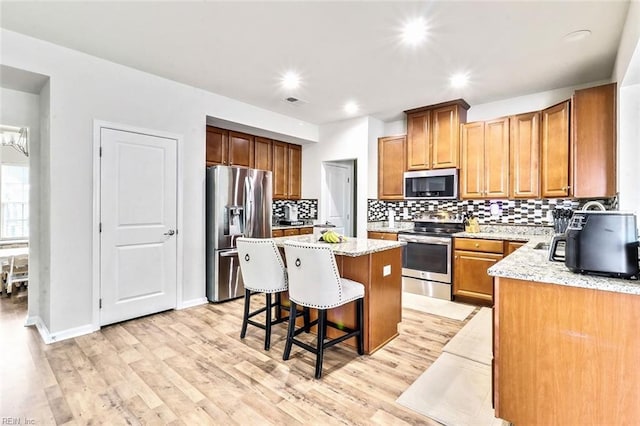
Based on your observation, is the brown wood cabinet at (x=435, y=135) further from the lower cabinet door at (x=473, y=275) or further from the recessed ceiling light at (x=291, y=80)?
the recessed ceiling light at (x=291, y=80)

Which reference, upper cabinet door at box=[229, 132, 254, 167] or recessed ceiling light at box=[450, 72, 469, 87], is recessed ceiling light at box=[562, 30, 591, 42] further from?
upper cabinet door at box=[229, 132, 254, 167]

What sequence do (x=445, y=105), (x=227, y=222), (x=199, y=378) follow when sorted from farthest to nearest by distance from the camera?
1. (x=445, y=105)
2. (x=227, y=222)
3. (x=199, y=378)

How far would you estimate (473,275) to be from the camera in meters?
3.84

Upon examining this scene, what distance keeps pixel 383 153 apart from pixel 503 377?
3.85 meters

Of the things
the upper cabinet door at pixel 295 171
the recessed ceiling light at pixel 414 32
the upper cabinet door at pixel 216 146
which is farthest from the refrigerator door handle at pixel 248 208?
the recessed ceiling light at pixel 414 32

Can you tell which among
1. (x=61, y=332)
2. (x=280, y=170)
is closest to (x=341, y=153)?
(x=280, y=170)

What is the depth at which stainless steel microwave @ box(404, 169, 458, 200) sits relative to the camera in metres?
4.25

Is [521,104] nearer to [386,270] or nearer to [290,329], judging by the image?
[386,270]

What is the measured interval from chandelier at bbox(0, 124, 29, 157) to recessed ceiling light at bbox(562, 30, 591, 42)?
5216mm

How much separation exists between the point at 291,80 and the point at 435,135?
2171 mm

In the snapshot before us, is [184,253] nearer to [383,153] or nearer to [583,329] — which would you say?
[383,153]

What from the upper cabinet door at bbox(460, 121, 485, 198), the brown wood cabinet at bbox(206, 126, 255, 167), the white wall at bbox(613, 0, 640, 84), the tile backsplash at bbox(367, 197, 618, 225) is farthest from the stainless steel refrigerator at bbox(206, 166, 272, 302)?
the white wall at bbox(613, 0, 640, 84)

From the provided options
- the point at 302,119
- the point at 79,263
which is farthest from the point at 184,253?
the point at 302,119

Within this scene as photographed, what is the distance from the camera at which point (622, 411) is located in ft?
4.40
